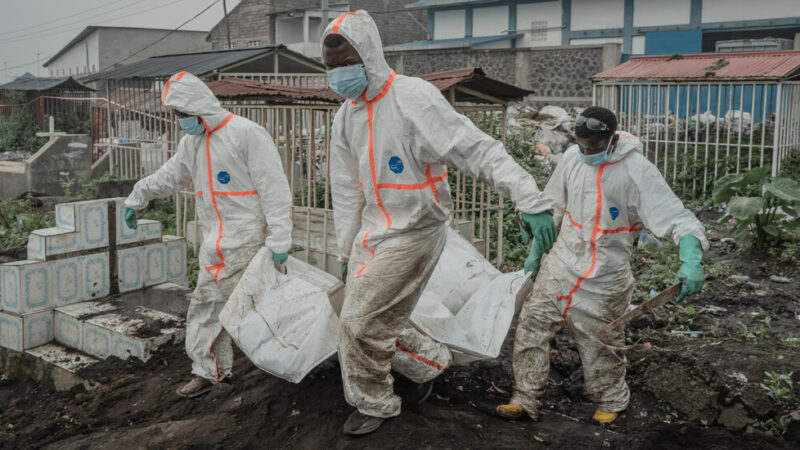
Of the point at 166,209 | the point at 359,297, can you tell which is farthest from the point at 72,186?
the point at 359,297

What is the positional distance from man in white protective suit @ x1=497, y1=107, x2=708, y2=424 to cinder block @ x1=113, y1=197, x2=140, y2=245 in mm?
3307

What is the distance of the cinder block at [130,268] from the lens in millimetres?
5672

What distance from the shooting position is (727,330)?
5297mm

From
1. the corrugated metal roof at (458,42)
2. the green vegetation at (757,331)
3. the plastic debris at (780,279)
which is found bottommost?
the green vegetation at (757,331)

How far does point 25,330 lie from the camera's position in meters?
5.17

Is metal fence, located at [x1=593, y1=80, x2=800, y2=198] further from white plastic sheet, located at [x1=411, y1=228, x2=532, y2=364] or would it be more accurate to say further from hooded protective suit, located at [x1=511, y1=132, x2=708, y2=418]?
hooded protective suit, located at [x1=511, y1=132, x2=708, y2=418]

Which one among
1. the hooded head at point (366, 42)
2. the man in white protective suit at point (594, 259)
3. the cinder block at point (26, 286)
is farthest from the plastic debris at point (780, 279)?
the cinder block at point (26, 286)

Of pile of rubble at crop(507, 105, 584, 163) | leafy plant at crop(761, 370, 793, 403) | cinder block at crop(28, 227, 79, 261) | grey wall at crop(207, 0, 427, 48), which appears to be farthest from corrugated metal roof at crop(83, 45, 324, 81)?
grey wall at crop(207, 0, 427, 48)

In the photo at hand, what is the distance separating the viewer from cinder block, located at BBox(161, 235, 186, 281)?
601 cm

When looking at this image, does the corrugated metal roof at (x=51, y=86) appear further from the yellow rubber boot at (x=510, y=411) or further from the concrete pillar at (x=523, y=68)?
the yellow rubber boot at (x=510, y=411)

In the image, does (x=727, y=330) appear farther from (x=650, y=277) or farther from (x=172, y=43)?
(x=172, y=43)

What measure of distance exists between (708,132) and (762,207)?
3.73 m

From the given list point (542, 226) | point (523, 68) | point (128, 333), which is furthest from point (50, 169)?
point (523, 68)

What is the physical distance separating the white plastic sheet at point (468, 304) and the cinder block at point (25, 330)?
2887 mm
